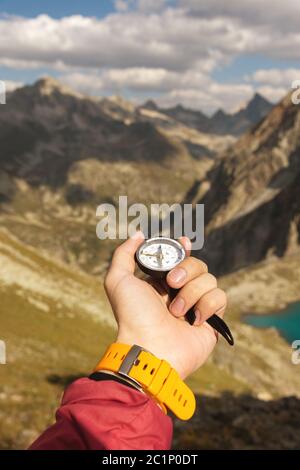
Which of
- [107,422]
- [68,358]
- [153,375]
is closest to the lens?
[107,422]

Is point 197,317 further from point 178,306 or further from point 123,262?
point 123,262

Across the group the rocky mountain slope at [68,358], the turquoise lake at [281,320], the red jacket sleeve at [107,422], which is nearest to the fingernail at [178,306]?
the red jacket sleeve at [107,422]

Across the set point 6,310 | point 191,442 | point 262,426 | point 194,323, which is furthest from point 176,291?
point 6,310

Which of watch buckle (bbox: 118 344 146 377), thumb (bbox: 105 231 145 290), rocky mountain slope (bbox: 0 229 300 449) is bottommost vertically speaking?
rocky mountain slope (bbox: 0 229 300 449)

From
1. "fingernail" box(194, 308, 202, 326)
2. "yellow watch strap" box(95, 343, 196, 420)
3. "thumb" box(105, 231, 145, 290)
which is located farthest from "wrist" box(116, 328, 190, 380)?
"thumb" box(105, 231, 145, 290)

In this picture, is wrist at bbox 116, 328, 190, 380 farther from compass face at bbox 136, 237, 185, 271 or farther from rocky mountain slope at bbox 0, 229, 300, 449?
rocky mountain slope at bbox 0, 229, 300, 449

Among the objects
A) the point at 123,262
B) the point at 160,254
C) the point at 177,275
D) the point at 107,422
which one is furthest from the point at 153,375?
the point at 160,254
